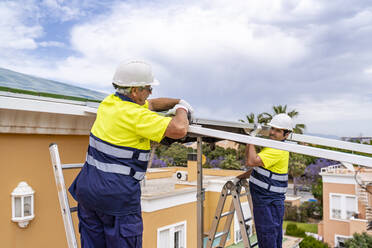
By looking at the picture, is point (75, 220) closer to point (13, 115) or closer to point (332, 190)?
point (13, 115)

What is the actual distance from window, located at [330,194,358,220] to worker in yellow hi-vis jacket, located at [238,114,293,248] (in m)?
19.6

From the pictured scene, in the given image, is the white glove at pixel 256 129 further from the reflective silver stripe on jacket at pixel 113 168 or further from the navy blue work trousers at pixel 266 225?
the reflective silver stripe on jacket at pixel 113 168

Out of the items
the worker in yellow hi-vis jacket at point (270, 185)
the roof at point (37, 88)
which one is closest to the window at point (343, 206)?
the worker in yellow hi-vis jacket at point (270, 185)

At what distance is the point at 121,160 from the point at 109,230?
0.52 metres

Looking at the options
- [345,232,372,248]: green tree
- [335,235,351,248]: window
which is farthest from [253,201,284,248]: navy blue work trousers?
[335,235,351,248]: window

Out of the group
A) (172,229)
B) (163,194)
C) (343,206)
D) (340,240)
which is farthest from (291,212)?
(163,194)

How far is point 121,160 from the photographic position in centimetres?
229

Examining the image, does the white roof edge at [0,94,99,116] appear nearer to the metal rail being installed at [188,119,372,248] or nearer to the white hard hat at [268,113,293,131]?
the metal rail being installed at [188,119,372,248]

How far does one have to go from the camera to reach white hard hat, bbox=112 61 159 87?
239 cm

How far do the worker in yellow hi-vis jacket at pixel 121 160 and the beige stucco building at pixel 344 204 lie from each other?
20.6m

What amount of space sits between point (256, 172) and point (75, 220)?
7.21 feet

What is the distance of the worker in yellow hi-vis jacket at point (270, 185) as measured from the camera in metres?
3.89

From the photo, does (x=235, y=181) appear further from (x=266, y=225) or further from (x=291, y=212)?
(x=291, y=212)

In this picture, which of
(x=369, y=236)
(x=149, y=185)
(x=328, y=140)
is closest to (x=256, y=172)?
(x=328, y=140)
